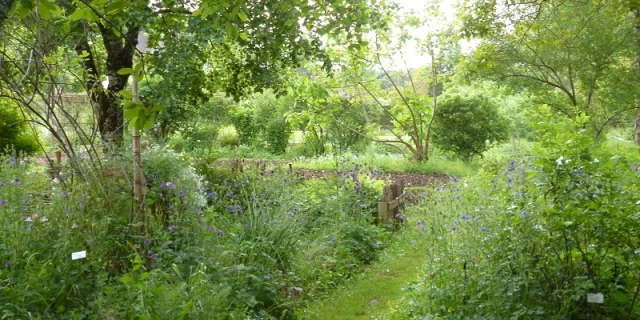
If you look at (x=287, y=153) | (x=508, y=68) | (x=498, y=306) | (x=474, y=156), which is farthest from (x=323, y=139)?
(x=498, y=306)

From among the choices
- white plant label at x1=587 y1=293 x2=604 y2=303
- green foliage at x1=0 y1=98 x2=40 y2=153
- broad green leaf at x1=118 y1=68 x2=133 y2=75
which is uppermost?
broad green leaf at x1=118 y1=68 x2=133 y2=75

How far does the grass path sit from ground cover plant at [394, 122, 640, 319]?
851 mm

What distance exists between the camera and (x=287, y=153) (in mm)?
18469

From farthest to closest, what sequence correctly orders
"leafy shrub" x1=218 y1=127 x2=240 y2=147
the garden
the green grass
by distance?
"leafy shrub" x1=218 y1=127 x2=240 y2=147, the green grass, the garden

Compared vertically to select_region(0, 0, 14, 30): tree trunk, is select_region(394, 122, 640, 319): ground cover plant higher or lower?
lower

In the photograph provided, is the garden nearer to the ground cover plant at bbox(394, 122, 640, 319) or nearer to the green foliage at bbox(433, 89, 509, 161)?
the ground cover plant at bbox(394, 122, 640, 319)

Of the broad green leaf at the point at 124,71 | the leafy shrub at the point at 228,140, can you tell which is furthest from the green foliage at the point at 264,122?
the broad green leaf at the point at 124,71

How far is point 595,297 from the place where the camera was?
3.03 m

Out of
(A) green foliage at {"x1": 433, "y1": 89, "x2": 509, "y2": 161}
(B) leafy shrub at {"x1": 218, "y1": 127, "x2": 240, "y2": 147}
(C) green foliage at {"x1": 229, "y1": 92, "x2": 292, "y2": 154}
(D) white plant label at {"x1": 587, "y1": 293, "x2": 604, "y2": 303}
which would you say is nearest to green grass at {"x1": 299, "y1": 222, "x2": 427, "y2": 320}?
(D) white plant label at {"x1": 587, "y1": 293, "x2": 604, "y2": 303}

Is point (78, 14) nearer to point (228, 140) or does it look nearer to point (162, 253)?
point (162, 253)

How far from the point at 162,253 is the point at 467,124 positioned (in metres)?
12.2

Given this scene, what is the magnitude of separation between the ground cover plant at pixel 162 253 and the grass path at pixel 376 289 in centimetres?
16

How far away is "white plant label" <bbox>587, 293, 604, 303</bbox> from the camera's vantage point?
3018 mm

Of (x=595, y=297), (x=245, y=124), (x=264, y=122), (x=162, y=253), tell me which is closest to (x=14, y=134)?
(x=264, y=122)
